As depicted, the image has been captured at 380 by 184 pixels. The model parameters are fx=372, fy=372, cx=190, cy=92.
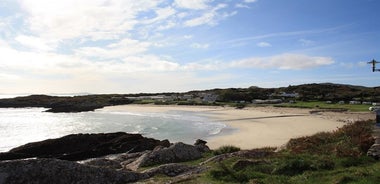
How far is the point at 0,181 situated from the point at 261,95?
104675mm

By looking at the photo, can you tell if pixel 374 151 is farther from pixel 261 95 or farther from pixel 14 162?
pixel 261 95

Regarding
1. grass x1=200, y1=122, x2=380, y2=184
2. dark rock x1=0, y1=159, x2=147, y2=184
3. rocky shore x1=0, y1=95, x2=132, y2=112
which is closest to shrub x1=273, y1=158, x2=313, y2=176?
grass x1=200, y1=122, x2=380, y2=184

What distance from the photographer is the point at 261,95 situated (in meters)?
112

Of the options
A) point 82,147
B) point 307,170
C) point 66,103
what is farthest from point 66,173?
point 66,103

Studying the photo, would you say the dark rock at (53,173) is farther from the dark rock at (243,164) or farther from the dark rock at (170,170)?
the dark rock at (243,164)

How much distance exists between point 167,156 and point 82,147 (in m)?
13.7

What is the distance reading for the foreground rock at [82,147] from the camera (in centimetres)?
2723

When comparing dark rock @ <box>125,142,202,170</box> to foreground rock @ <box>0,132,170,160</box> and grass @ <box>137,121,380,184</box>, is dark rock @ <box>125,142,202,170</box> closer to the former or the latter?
grass @ <box>137,121,380,184</box>

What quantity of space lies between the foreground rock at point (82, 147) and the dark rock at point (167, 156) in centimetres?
956

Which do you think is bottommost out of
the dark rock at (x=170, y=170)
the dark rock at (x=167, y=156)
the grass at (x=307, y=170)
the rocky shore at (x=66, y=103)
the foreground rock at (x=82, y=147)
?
the foreground rock at (x=82, y=147)

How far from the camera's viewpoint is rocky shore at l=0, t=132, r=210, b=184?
36.2ft

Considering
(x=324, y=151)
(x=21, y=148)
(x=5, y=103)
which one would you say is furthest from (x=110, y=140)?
(x=5, y=103)

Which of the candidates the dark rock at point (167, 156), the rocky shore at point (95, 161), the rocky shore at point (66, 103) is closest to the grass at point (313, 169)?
the rocky shore at point (95, 161)

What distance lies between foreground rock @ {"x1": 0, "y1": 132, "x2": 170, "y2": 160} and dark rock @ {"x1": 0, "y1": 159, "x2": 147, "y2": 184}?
625 inches
